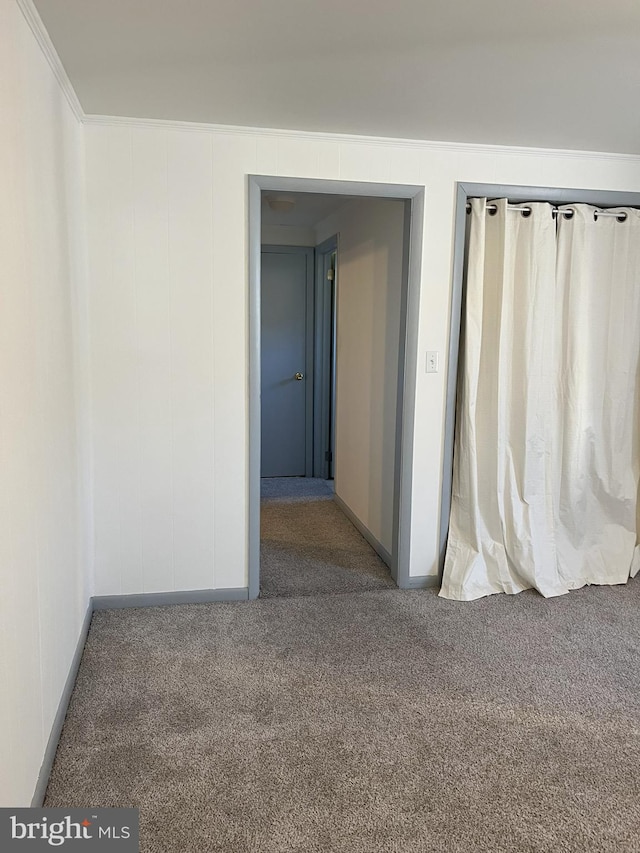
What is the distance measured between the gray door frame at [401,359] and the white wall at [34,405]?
2.79 feet

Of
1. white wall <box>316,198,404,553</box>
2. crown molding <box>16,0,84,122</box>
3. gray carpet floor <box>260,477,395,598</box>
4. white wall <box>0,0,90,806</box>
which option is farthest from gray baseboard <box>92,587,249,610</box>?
crown molding <box>16,0,84,122</box>

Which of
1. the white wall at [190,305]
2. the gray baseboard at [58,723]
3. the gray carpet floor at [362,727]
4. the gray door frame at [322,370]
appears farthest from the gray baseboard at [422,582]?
the gray door frame at [322,370]

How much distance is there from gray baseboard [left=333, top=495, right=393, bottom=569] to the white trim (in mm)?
2255

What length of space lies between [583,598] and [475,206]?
213cm

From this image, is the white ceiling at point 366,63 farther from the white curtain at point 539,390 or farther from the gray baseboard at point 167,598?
the gray baseboard at point 167,598

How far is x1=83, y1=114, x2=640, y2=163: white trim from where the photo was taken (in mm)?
3027

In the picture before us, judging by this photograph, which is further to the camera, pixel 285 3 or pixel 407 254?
pixel 407 254

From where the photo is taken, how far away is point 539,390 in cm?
353

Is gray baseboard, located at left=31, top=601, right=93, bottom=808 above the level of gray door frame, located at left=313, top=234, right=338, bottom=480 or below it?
below

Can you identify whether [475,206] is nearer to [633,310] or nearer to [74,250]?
[633,310]

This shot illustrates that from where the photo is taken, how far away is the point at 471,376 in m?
3.46

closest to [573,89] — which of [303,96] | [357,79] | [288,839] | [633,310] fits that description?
[357,79]

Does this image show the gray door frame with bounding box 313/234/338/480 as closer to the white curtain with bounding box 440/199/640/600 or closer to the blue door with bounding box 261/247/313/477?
the blue door with bounding box 261/247/313/477

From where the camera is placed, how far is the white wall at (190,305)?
3.11 meters
